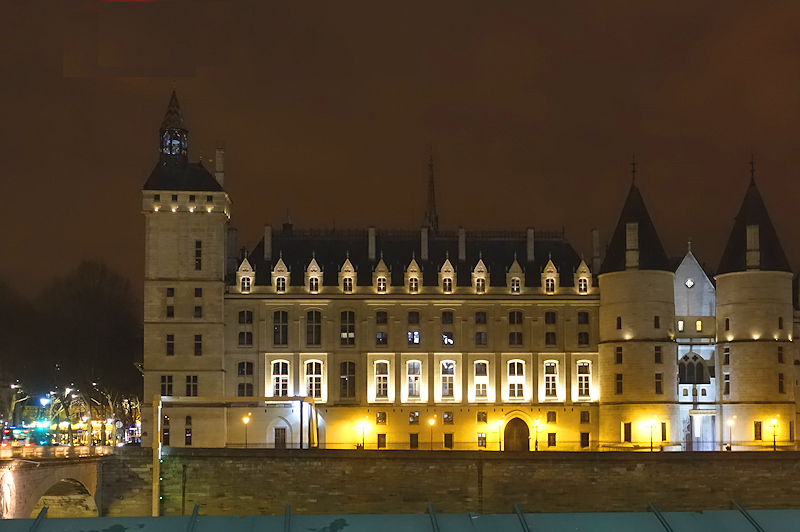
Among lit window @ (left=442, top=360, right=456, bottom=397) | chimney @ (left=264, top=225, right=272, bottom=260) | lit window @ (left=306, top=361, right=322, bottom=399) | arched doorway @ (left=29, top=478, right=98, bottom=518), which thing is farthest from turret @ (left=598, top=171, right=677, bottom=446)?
arched doorway @ (left=29, top=478, right=98, bottom=518)

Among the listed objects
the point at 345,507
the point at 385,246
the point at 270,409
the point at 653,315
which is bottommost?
the point at 345,507

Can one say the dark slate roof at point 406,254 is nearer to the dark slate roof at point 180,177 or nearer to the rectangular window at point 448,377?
the rectangular window at point 448,377

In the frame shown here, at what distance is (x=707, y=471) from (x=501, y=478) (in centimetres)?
1262

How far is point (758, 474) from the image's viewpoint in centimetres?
7188

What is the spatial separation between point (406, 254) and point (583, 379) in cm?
1694

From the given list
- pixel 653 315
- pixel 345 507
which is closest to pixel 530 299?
pixel 653 315

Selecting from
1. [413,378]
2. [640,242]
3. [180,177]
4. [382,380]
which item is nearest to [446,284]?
[413,378]

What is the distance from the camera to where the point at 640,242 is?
3433 inches

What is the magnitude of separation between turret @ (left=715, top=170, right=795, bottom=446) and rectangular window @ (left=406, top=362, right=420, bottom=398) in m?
22.6

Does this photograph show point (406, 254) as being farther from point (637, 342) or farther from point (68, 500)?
point (68, 500)

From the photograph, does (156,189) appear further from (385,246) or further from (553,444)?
(553,444)

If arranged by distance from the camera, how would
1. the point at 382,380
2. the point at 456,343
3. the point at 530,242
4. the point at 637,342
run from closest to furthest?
the point at 637,342
the point at 382,380
the point at 456,343
the point at 530,242

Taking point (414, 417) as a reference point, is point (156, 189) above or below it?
above

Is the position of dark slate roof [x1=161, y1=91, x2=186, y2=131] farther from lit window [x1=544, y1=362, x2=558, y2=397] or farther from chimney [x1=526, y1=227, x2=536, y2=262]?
lit window [x1=544, y1=362, x2=558, y2=397]
